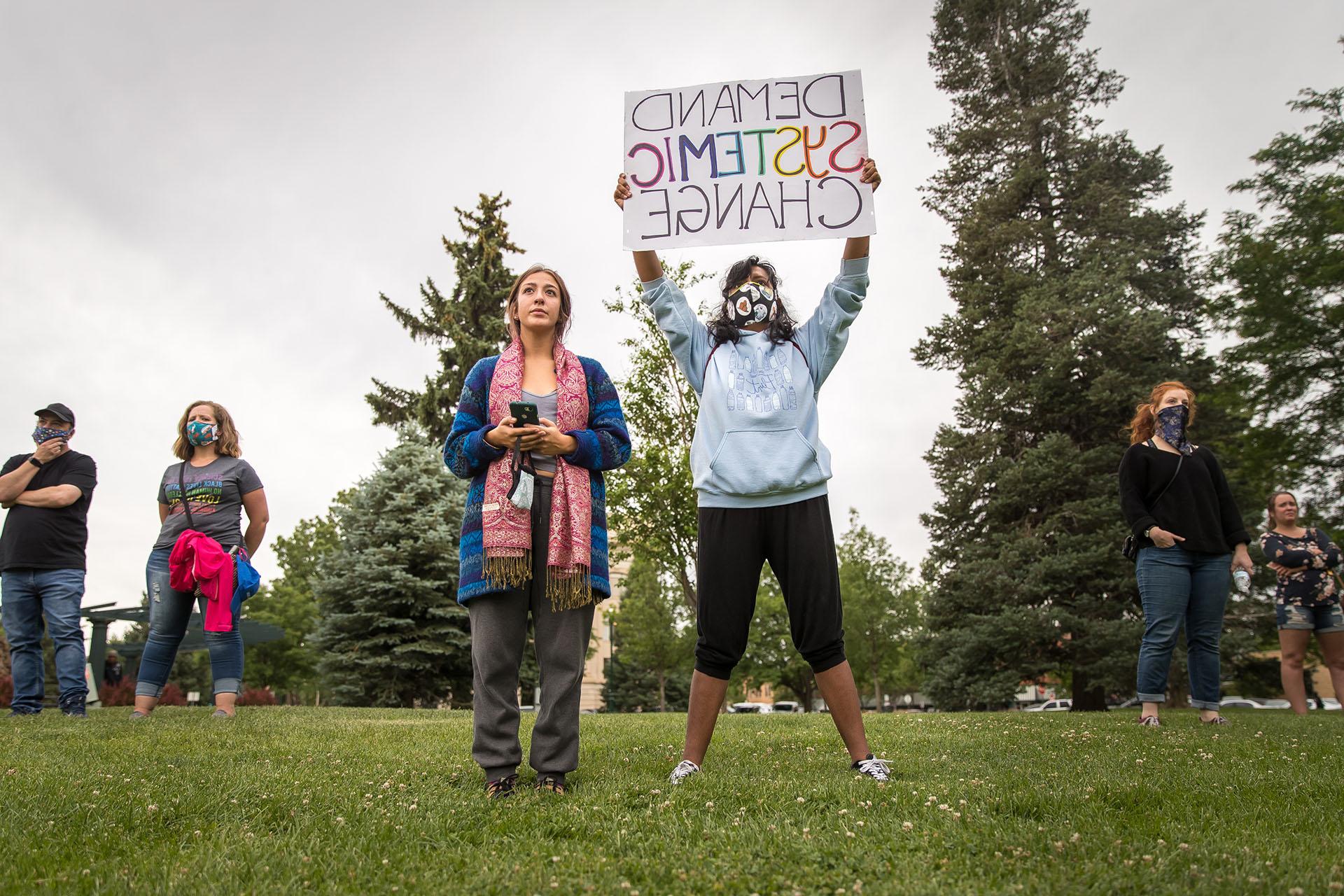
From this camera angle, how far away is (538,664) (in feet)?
13.0

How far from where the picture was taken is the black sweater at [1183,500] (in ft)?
21.4

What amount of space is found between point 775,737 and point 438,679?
47.7ft

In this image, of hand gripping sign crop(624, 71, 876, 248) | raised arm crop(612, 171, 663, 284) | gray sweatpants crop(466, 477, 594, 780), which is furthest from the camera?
hand gripping sign crop(624, 71, 876, 248)

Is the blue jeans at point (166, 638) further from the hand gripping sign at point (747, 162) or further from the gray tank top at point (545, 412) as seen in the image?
the hand gripping sign at point (747, 162)

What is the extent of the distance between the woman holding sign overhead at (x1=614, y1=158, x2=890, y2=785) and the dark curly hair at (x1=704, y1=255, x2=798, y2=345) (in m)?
0.03

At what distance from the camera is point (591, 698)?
5431 cm

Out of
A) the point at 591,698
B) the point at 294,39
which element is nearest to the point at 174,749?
the point at 294,39

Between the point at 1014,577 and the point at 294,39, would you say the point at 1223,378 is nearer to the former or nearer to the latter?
the point at 1014,577

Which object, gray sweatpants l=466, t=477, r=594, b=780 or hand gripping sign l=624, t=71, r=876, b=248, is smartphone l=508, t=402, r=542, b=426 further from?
hand gripping sign l=624, t=71, r=876, b=248

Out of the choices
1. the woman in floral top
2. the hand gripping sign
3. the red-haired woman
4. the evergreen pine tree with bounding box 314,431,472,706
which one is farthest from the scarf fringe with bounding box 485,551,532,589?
the evergreen pine tree with bounding box 314,431,472,706

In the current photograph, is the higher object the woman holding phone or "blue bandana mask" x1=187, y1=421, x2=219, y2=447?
"blue bandana mask" x1=187, y1=421, x2=219, y2=447

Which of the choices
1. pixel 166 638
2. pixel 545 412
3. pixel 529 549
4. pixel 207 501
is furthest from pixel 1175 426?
pixel 166 638

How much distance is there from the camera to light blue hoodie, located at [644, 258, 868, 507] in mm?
4066

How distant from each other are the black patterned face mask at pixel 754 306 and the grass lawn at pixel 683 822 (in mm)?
2201
